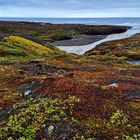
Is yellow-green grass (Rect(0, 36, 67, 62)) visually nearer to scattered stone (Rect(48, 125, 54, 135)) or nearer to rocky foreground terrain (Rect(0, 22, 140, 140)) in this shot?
rocky foreground terrain (Rect(0, 22, 140, 140))

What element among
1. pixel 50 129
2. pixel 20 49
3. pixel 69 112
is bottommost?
pixel 20 49

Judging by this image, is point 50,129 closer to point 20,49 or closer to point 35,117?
point 35,117

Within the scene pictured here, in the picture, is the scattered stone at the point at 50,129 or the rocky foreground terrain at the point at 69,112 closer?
the rocky foreground terrain at the point at 69,112

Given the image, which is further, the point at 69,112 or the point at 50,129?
the point at 69,112

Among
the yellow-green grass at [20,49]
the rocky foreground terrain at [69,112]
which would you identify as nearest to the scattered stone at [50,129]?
the rocky foreground terrain at [69,112]

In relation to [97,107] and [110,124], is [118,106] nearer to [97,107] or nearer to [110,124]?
[97,107]

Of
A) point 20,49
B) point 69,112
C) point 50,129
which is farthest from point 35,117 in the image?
point 20,49

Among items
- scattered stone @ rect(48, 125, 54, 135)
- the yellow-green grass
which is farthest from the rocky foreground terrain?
the yellow-green grass

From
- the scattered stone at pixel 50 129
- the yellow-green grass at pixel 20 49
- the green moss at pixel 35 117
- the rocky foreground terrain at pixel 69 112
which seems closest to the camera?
the rocky foreground terrain at pixel 69 112

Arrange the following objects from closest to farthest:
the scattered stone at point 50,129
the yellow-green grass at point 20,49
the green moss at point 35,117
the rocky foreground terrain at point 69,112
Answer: the rocky foreground terrain at point 69,112 → the scattered stone at point 50,129 → the green moss at point 35,117 → the yellow-green grass at point 20,49

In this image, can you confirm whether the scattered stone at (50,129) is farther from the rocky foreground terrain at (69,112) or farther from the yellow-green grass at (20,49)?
the yellow-green grass at (20,49)

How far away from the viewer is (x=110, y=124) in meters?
16.7

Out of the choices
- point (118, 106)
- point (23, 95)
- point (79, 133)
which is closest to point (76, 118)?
point (79, 133)

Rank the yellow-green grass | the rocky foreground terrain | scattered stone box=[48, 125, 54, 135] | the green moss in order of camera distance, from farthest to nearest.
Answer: the yellow-green grass → the green moss → scattered stone box=[48, 125, 54, 135] → the rocky foreground terrain
